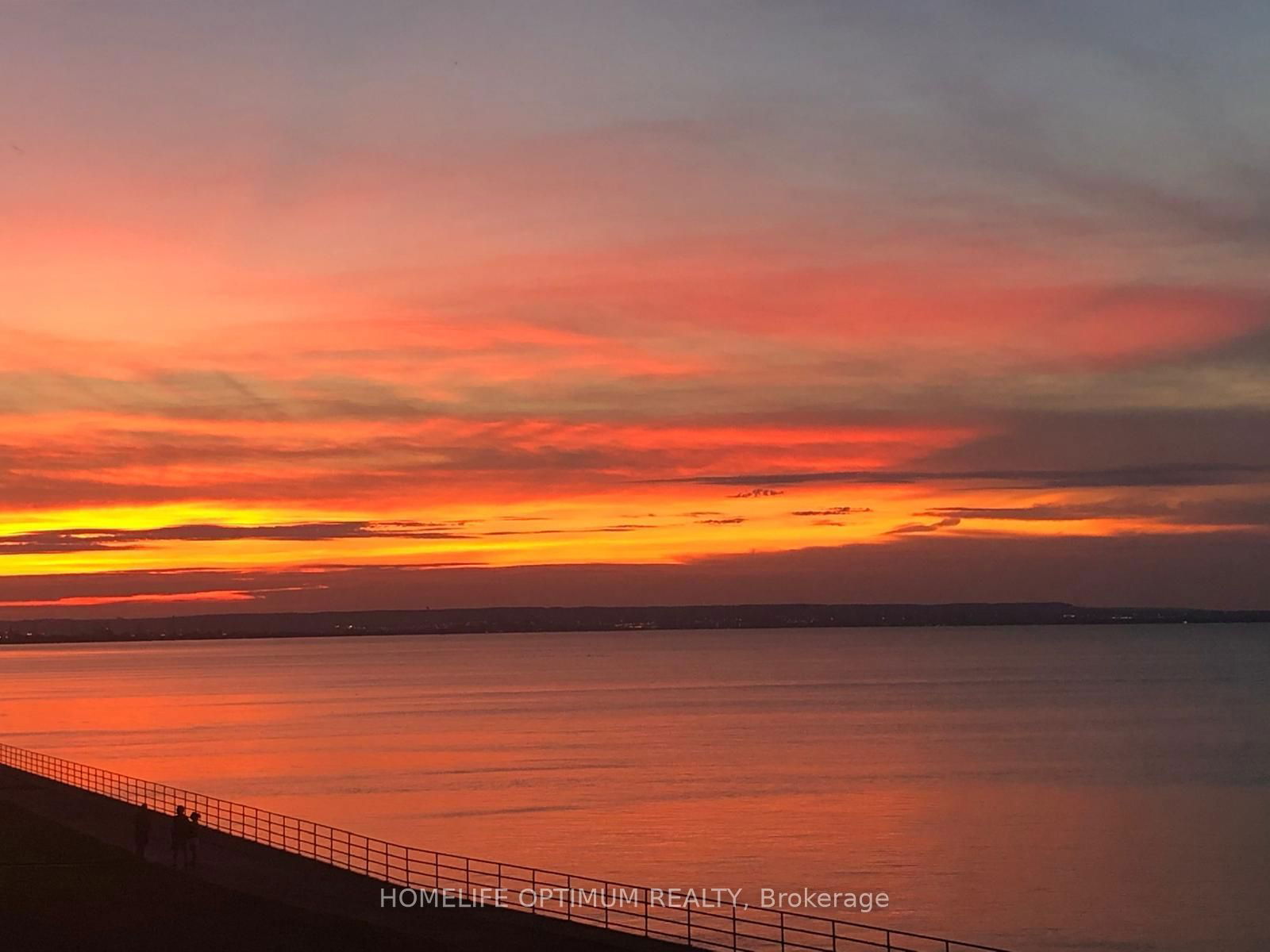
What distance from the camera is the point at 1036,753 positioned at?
101438mm

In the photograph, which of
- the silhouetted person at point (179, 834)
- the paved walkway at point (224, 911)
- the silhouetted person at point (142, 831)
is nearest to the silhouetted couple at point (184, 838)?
the silhouetted person at point (179, 834)

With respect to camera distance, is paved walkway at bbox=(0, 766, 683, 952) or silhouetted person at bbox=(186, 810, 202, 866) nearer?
paved walkway at bbox=(0, 766, 683, 952)

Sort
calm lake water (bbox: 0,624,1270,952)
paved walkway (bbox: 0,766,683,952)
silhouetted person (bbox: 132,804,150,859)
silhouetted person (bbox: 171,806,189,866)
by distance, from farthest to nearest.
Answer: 1. calm lake water (bbox: 0,624,1270,952)
2. silhouetted person (bbox: 132,804,150,859)
3. silhouetted person (bbox: 171,806,189,866)
4. paved walkway (bbox: 0,766,683,952)

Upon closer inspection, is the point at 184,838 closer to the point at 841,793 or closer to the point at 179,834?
the point at 179,834

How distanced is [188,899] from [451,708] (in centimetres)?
13683

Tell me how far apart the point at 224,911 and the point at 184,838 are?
637cm

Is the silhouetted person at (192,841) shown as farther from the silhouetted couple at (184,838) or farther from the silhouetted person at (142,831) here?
the silhouetted person at (142,831)

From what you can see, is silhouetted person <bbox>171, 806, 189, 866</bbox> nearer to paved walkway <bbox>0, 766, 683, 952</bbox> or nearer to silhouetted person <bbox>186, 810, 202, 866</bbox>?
silhouetted person <bbox>186, 810, 202, 866</bbox>

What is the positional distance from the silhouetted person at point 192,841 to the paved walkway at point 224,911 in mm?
459

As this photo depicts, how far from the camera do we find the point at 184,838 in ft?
116

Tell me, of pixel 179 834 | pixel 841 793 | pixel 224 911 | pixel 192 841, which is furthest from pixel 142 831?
pixel 841 793

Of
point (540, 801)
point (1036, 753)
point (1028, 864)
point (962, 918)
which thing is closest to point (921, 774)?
point (1036, 753)

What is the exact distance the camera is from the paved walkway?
26281 mm

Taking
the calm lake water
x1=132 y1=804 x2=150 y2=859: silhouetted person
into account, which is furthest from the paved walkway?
the calm lake water
